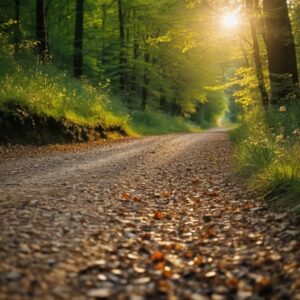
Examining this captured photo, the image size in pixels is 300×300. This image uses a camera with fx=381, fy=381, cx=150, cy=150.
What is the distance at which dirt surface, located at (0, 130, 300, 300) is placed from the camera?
2.98 metres

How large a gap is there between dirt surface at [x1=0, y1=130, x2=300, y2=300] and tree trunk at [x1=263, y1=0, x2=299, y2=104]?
5062 millimetres

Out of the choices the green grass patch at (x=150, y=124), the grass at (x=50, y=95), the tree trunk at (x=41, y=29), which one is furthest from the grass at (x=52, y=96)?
the green grass patch at (x=150, y=124)

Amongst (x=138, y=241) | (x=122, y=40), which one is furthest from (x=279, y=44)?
(x=122, y=40)

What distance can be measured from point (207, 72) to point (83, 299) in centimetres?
3512

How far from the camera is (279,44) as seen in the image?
11188mm

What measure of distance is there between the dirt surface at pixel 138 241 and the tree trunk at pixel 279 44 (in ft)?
16.6

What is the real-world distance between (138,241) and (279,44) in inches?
359

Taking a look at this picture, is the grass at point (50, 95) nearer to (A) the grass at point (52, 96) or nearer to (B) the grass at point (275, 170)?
(A) the grass at point (52, 96)

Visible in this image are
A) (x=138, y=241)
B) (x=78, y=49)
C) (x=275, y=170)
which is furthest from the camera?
(x=78, y=49)

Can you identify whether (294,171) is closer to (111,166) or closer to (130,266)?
(130,266)

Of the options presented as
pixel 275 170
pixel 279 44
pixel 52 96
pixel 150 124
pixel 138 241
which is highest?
pixel 279 44

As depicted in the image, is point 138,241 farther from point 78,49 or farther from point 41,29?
point 78,49

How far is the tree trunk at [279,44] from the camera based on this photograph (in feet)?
36.1

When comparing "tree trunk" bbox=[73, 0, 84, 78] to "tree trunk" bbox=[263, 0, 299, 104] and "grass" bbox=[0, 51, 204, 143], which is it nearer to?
"grass" bbox=[0, 51, 204, 143]
